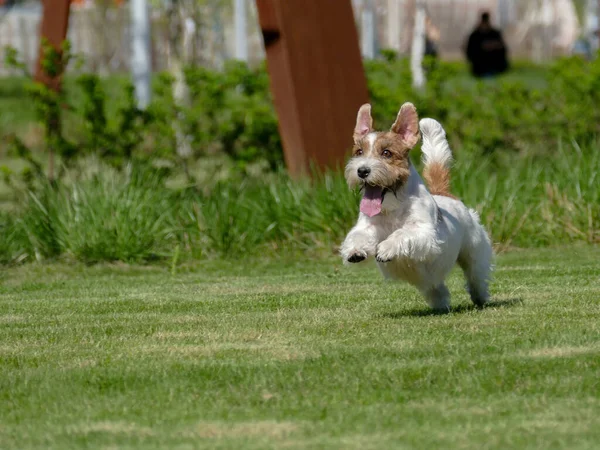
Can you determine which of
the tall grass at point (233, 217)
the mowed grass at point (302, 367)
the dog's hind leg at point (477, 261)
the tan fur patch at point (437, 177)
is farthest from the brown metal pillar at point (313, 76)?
the dog's hind leg at point (477, 261)

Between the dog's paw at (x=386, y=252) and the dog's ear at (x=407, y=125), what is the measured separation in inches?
29.0

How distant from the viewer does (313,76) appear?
1370 cm

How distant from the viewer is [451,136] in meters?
15.1

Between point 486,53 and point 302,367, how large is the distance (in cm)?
3048

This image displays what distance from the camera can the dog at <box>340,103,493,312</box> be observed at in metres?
7.95

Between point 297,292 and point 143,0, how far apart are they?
13978 millimetres

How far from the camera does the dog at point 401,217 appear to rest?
313 inches

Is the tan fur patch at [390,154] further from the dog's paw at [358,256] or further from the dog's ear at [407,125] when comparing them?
the dog's paw at [358,256]

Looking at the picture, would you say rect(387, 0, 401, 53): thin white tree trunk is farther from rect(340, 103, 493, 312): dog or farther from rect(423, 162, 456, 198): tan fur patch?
rect(340, 103, 493, 312): dog

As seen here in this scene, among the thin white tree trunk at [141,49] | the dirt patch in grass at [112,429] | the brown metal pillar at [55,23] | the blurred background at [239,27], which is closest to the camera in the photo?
the dirt patch in grass at [112,429]

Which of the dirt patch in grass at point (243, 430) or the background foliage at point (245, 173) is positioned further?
the background foliage at point (245, 173)

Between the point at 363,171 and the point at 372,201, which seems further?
the point at 372,201

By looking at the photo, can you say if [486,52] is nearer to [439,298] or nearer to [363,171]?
[439,298]

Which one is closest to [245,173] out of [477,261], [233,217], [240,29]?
[233,217]
